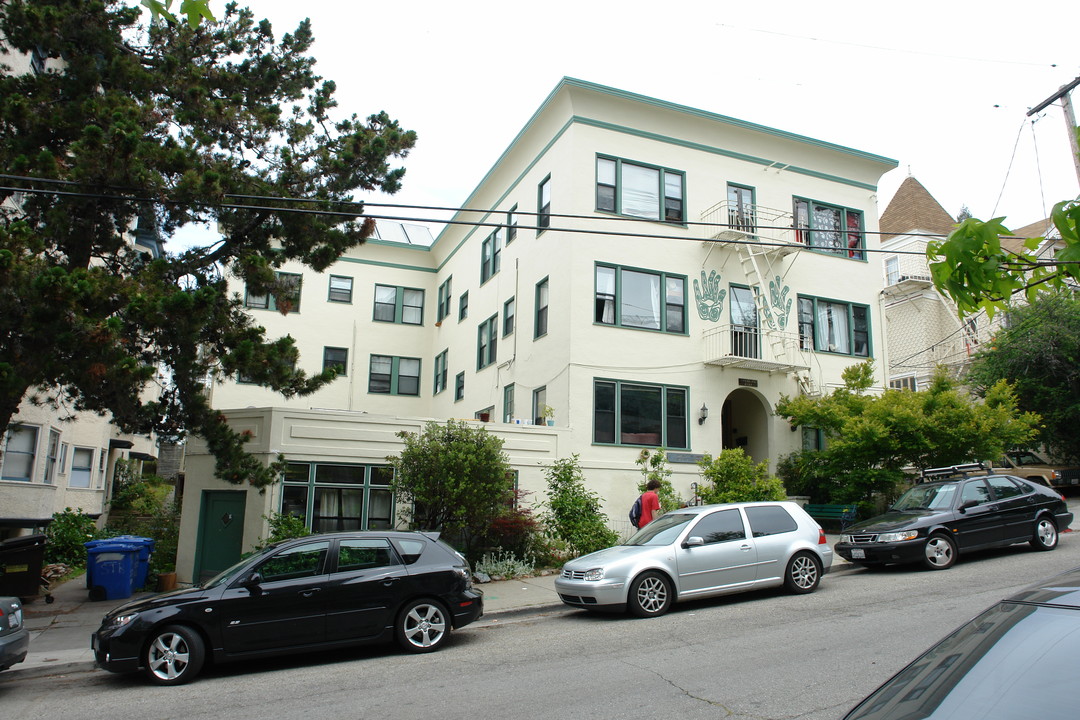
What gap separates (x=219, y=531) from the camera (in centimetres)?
1644

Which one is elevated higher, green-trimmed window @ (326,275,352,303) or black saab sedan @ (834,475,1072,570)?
green-trimmed window @ (326,275,352,303)

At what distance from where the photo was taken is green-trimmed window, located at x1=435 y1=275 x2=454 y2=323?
30.4 metres

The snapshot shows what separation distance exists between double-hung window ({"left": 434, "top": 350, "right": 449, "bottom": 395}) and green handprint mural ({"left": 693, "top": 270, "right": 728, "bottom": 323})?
454 inches

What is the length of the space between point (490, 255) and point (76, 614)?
629 inches

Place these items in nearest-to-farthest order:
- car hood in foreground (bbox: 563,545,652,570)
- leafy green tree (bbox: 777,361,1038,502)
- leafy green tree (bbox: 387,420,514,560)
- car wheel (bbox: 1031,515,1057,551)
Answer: car hood in foreground (bbox: 563,545,652,570) < car wheel (bbox: 1031,515,1057,551) < leafy green tree (bbox: 387,420,514,560) < leafy green tree (bbox: 777,361,1038,502)

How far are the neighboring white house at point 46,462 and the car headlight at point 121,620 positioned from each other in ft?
20.3

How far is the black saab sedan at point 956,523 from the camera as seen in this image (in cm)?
1345

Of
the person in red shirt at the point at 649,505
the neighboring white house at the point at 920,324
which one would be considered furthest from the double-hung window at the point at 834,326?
the person in red shirt at the point at 649,505

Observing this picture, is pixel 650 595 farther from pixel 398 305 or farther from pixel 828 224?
pixel 398 305

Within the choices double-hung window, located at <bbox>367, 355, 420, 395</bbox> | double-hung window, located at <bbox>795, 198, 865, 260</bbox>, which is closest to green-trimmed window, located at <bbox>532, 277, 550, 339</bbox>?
double-hung window, located at <bbox>795, 198, 865, 260</bbox>

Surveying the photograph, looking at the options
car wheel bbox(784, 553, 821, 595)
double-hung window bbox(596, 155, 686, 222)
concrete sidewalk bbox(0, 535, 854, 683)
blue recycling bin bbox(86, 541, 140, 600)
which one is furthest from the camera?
double-hung window bbox(596, 155, 686, 222)

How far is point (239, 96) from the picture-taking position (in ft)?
45.9

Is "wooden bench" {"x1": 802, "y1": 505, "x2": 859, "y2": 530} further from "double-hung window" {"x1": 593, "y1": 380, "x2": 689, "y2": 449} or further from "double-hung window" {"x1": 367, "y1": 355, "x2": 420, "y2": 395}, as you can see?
"double-hung window" {"x1": 367, "y1": 355, "x2": 420, "y2": 395}

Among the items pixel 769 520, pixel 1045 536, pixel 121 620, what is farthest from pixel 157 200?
pixel 1045 536
